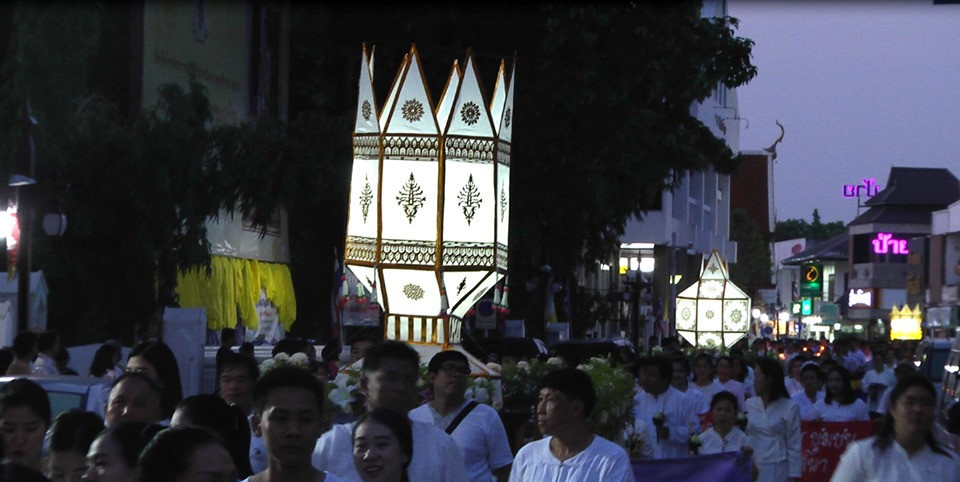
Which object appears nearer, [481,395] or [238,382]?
[238,382]

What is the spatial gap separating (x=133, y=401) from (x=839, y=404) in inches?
414

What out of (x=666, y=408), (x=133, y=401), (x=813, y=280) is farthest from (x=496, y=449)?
(x=813, y=280)

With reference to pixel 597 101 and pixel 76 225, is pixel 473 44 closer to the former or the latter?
pixel 597 101

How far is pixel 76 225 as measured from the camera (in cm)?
2591

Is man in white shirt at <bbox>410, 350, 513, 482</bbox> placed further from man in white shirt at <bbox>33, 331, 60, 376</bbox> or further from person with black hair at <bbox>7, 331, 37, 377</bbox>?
man in white shirt at <bbox>33, 331, 60, 376</bbox>

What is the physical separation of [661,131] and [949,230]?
4618cm

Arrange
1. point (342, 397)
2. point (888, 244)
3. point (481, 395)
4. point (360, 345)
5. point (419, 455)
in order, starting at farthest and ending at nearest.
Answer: point (888, 244), point (360, 345), point (481, 395), point (342, 397), point (419, 455)

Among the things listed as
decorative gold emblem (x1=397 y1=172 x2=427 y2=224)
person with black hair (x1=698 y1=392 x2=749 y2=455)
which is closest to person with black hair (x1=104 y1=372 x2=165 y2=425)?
person with black hair (x1=698 y1=392 x2=749 y2=455)

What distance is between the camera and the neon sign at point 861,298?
332 ft

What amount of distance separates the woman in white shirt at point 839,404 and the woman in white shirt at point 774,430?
95.5 inches

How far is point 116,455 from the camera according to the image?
5.57 metres

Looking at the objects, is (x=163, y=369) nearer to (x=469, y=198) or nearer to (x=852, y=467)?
(x=852, y=467)

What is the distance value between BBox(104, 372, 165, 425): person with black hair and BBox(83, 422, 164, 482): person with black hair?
1.47 metres

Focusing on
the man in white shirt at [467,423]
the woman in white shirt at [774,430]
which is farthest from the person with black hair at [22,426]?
the woman in white shirt at [774,430]
